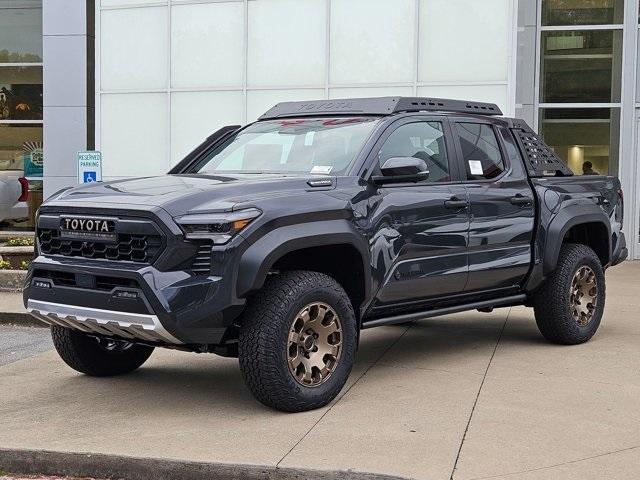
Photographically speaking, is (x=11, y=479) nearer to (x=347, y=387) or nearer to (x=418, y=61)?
(x=347, y=387)

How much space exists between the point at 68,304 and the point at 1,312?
15.9 feet

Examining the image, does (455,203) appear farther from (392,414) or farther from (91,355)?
(91,355)

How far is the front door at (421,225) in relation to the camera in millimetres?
6512

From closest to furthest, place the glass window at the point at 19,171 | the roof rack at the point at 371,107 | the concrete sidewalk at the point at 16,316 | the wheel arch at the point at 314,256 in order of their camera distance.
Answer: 1. the wheel arch at the point at 314,256
2. the roof rack at the point at 371,107
3. the concrete sidewalk at the point at 16,316
4. the glass window at the point at 19,171

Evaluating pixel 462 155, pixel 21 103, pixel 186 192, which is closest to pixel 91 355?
pixel 186 192

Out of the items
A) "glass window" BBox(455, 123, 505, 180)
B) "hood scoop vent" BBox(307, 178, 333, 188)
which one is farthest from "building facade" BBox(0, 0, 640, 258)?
"hood scoop vent" BBox(307, 178, 333, 188)

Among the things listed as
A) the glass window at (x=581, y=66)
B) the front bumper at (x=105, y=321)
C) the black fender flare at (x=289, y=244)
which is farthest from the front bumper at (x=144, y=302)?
the glass window at (x=581, y=66)

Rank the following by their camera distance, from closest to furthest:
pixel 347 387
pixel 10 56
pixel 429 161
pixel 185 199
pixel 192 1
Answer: pixel 185 199 → pixel 347 387 → pixel 429 161 → pixel 192 1 → pixel 10 56

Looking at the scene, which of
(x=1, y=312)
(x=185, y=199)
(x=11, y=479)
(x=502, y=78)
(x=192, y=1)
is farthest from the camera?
(x=192, y=1)

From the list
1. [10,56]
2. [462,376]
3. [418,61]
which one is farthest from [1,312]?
[10,56]

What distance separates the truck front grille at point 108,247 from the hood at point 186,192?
0.63ft

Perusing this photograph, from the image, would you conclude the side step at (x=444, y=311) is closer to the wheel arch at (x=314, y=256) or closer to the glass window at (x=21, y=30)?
the wheel arch at (x=314, y=256)

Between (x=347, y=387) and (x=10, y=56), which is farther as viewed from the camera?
(x=10, y=56)

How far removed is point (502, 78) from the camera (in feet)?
51.1
